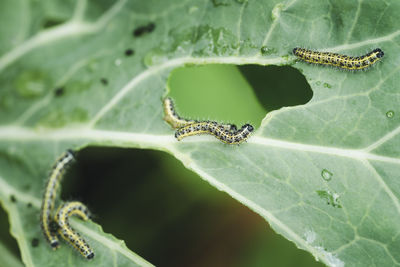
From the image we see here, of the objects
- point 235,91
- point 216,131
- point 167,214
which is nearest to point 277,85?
point 235,91

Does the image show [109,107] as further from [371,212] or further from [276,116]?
[371,212]

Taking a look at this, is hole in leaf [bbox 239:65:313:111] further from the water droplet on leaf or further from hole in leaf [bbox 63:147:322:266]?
hole in leaf [bbox 63:147:322:266]

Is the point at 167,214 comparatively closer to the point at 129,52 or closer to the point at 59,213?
the point at 59,213

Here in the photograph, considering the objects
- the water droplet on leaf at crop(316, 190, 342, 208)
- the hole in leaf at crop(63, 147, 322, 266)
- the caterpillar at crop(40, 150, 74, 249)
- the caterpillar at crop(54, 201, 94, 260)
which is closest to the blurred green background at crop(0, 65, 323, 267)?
the hole in leaf at crop(63, 147, 322, 266)

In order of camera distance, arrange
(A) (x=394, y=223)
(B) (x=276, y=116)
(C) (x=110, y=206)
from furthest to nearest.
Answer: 1. (C) (x=110, y=206)
2. (B) (x=276, y=116)
3. (A) (x=394, y=223)

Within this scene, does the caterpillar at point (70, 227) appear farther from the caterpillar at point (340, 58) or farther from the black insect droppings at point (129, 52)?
the caterpillar at point (340, 58)

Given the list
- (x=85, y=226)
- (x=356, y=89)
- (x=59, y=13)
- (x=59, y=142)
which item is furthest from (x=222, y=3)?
(x=85, y=226)

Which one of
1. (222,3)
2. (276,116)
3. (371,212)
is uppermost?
(222,3)
